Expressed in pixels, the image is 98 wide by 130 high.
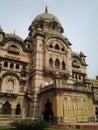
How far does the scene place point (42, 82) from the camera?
95.8 feet

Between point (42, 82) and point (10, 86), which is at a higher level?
point (42, 82)

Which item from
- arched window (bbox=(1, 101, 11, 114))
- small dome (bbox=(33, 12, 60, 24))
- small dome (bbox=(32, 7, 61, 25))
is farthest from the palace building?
small dome (bbox=(33, 12, 60, 24))

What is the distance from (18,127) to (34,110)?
637 inches

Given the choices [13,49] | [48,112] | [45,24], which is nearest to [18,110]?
[48,112]

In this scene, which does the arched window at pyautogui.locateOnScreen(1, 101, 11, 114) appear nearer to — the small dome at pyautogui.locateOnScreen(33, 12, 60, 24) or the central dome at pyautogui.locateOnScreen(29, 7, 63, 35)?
the central dome at pyautogui.locateOnScreen(29, 7, 63, 35)

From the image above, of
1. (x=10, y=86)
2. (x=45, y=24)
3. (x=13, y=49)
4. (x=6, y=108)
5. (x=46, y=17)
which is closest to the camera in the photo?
(x=6, y=108)

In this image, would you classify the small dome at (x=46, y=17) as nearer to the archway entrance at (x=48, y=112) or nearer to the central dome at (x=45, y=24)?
the central dome at (x=45, y=24)

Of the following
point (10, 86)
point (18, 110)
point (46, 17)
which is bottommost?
point (18, 110)

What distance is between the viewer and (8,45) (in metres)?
30.5

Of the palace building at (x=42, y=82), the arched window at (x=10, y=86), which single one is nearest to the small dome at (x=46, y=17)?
the palace building at (x=42, y=82)

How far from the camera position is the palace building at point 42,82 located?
24.2m

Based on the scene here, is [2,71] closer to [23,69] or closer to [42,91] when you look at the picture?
[23,69]

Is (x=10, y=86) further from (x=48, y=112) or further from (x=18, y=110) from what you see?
(x=48, y=112)

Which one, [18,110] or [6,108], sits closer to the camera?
[6,108]
